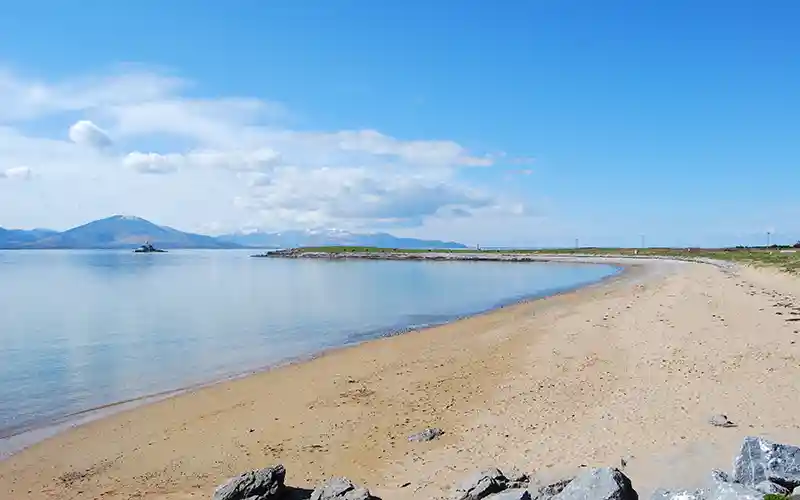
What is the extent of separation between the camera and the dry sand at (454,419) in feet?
31.5

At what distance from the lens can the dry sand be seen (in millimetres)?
9609

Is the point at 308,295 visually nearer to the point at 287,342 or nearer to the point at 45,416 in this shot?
the point at 287,342

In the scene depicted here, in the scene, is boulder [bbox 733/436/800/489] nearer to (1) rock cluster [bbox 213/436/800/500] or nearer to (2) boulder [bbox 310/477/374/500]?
(1) rock cluster [bbox 213/436/800/500]

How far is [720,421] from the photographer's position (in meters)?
10.4

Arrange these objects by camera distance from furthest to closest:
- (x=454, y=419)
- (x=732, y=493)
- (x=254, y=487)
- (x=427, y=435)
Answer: (x=454, y=419), (x=427, y=435), (x=254, y=487), (x=732, y=493)

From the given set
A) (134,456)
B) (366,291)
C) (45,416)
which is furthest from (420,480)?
(366,291)

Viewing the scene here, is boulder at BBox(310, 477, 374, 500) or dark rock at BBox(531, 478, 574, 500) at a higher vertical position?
dark rock at BBox(531, 478, 574, 500)

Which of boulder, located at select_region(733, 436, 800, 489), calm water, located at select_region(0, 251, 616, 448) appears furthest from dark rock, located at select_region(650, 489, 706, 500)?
calm water, located at select_region(0, 251, 616, 448)

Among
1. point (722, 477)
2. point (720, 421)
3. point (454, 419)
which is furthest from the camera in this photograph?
point (454, 419)

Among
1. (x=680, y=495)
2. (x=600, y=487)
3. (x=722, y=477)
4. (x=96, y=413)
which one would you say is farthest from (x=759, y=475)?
(x=96, y=413)

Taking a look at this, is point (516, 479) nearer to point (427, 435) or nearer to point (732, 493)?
point (427, 435)

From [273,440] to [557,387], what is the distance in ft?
24.0

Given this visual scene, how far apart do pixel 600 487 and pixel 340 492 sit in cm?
356

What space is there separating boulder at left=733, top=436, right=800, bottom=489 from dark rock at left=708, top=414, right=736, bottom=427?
3494 mm
